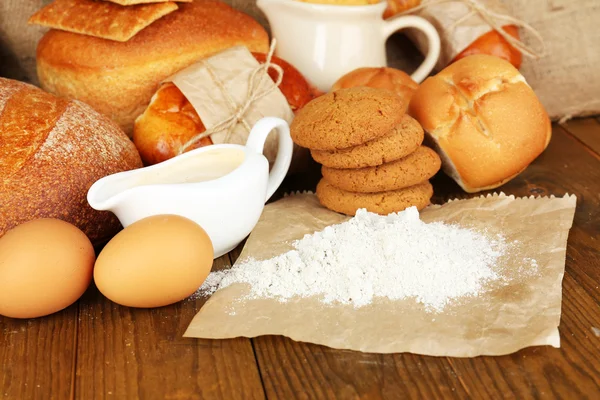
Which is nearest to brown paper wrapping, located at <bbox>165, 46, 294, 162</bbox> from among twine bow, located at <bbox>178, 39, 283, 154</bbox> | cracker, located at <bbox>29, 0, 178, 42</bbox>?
twine bow, located at <bbox>178, 39, 283, 154</bbox>

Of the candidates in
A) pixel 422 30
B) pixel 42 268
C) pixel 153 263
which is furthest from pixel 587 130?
pixel 42 268

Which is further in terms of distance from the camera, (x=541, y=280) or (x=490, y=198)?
(x=490, y=198)

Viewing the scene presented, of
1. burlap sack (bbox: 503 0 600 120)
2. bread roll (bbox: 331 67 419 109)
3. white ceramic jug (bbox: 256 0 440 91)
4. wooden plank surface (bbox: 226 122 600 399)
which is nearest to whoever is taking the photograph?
wooden plank surface (bbox: 226 122 600 399)

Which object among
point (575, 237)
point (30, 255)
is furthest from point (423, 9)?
point (30, 255)

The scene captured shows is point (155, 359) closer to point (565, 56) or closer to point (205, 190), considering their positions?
point (205, 190)

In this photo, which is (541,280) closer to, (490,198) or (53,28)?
(490,198)

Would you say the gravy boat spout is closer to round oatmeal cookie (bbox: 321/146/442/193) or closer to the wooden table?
the wooden table
